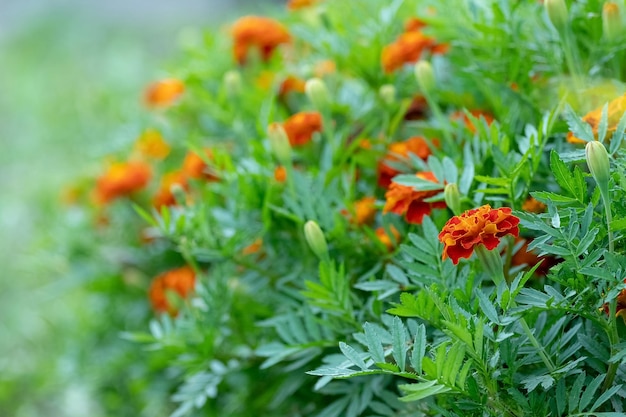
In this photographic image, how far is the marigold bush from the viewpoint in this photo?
559 millimetres

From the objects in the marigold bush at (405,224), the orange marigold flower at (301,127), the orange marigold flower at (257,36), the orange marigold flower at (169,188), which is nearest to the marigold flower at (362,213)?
the marigold bush at (405,224)

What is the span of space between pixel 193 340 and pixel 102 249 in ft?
1.39

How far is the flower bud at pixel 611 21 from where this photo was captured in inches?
27.5

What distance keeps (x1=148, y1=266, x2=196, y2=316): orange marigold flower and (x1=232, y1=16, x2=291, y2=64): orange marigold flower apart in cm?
35

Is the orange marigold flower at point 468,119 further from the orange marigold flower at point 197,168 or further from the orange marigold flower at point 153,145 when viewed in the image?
the orange marigold flower at point 153,145

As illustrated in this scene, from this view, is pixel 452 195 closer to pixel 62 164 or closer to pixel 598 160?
pixel 598 160

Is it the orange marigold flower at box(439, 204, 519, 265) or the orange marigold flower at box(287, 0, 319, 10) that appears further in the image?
the orange marigold flower at box(287, 0, 319, 10)

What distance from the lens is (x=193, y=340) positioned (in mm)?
854

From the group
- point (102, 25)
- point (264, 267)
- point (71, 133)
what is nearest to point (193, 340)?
point (264, 267)

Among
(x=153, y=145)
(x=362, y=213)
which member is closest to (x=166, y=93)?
(x=153, y=145)

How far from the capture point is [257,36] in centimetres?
116

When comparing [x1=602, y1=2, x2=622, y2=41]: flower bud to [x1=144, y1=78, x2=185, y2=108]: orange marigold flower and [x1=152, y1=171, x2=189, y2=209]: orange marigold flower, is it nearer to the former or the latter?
[x1=152, y1=171, x2=189, y2=209]: orange marigold flower

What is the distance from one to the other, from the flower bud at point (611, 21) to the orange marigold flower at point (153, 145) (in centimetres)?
74

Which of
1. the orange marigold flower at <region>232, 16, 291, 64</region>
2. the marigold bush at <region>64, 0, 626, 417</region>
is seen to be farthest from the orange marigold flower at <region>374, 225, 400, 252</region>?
the orange marigold flower at <region>232, 16, 291, 64</region>
